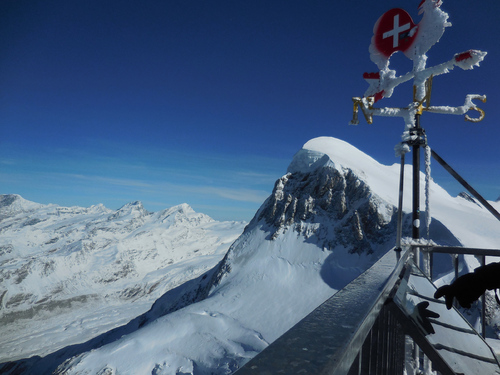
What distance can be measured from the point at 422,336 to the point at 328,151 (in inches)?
2075

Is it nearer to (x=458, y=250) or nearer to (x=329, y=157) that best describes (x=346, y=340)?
(x=458, y=250)

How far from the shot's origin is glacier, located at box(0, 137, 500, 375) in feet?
92.5

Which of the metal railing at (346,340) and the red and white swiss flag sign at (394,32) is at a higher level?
the red and white swiss flag sign at (394,32)

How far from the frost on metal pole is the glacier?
2294 cm

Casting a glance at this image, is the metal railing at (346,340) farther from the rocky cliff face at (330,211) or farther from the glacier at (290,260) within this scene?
the rocky cliff face at (330,211)

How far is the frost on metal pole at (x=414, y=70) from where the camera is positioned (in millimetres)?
4598

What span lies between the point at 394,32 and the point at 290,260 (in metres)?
39.2

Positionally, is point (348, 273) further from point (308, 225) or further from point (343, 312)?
point (343, 312)

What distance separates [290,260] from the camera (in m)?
41.9

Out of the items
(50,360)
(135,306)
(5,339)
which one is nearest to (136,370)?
(50,360)

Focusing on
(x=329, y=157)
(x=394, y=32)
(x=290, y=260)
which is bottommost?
(x=290, y=260)

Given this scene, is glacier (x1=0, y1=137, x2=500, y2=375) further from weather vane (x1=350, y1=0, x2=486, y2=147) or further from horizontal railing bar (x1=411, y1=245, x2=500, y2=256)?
weather vane (x1=350, y1=0, x2=486, y2=147)

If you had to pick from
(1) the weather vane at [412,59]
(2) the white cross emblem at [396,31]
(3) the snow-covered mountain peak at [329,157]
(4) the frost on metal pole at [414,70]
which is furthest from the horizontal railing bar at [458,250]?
(3) the snow-covered mountain peak at [329,157]

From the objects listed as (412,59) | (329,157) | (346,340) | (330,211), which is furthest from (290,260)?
(346,340)
